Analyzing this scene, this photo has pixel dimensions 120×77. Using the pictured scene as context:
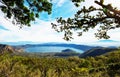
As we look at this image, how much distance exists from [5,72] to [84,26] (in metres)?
7.52

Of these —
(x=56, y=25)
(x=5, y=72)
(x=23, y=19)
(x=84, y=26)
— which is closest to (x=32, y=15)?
(x=23, y=19)

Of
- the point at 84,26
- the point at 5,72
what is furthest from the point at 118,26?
the point at 5,72

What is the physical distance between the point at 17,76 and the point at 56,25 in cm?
595

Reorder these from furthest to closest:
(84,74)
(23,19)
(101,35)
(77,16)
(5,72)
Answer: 1. (23,19)
2. (101,35)
3. (77,16)
4. (84,74)
5. (5,72)

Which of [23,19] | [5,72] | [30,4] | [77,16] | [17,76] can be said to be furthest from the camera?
[23,19]

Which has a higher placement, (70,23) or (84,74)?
(70,23)

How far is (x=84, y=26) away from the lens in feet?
61.1

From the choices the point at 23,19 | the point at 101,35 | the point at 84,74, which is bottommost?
the point at 84,74

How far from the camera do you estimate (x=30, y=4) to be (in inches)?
917

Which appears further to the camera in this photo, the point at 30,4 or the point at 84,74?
the point at 30,4

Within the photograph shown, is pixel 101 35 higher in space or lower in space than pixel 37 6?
lower

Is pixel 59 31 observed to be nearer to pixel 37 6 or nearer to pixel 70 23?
pixel 70 23

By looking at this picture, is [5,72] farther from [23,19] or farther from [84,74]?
[23,19]

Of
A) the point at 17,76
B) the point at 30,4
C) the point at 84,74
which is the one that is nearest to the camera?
the point at 17,76
